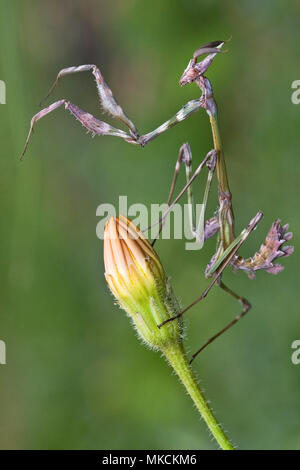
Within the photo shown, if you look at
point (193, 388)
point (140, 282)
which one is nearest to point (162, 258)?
point (140, 282)

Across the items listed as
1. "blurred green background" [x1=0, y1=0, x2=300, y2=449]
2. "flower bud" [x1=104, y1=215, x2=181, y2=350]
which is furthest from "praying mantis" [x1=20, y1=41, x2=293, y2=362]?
"blurred green background" [x1=0, y1=0, x2=300, y2=449]

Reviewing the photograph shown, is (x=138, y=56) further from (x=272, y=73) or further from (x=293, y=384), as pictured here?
(x=293, y=384)

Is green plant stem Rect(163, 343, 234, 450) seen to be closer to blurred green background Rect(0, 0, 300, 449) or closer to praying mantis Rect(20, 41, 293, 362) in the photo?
praying mantis Rect(20, 41, 293, 362)

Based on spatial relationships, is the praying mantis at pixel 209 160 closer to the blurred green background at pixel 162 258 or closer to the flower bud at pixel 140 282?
the flower bud at pixel 140 282

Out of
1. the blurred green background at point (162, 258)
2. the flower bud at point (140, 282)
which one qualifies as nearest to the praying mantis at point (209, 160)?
the flower bud at point (140, 282)

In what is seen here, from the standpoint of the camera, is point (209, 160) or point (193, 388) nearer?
point (193, 388)

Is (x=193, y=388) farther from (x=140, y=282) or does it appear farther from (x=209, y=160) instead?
(x=209, y=160)
